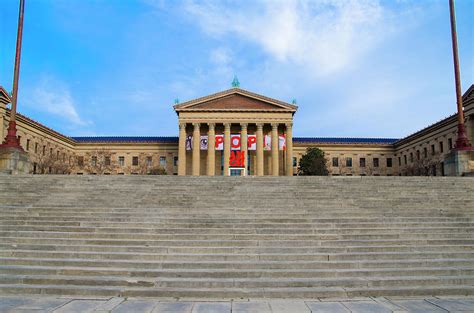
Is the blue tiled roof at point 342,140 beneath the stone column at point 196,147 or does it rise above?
above

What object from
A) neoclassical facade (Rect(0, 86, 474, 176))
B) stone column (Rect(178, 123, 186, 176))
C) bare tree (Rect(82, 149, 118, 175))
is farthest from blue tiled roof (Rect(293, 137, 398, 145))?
bare tree (Rect(82, 149, 118, 175))

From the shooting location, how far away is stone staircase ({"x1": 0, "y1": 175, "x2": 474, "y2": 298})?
26.6 ft

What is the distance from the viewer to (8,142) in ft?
65.1

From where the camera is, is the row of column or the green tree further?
the green tree

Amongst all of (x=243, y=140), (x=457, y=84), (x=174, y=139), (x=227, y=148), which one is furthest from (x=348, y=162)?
(x=457, y=84)

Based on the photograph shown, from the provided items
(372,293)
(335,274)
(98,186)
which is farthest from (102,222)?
(372,293)

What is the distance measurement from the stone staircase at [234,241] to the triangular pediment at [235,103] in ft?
141

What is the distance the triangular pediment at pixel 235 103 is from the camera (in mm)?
58656

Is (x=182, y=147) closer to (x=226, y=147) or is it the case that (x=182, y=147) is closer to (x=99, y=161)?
(x=226, y=147)

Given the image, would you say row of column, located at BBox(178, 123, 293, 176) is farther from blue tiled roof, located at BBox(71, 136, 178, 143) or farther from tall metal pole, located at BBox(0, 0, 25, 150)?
tall metal pole, located at BBox(0, 0, 25, 150)

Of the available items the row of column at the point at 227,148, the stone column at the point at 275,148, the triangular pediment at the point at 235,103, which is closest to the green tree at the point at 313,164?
the row of column at the point at 227,148

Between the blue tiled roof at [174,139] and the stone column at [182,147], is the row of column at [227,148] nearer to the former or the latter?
the stone column at [182,147]

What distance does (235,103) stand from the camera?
59.5 m

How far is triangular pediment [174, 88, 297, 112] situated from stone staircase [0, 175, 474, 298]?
141 ft
